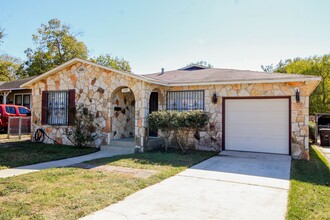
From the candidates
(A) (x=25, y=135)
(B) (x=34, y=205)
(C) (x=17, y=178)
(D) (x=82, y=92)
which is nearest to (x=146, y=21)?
(D) (x=82, y=92)

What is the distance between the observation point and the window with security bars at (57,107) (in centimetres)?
1160

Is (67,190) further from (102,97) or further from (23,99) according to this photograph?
(23,99)

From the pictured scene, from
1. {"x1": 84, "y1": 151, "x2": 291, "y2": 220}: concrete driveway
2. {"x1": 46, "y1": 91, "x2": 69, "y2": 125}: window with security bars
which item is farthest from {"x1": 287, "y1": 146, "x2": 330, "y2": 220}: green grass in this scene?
{"x1": 46, "y1": 91, "x2": 69, "y2": 125}: window with security bars

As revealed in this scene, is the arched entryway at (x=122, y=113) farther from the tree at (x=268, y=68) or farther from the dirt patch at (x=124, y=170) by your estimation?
the tree at (x=268, y=68)

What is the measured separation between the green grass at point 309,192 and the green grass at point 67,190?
9.17 ft

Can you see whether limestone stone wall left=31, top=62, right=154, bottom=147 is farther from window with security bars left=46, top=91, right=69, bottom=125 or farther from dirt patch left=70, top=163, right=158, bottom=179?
dirt patch left=70, top=163, right=158, bottom=179

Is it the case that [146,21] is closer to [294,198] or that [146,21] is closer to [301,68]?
[294,198]

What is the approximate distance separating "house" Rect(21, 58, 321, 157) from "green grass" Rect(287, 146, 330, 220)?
6.07ft

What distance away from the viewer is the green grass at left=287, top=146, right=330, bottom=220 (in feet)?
13.0

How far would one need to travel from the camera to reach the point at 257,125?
9859 mm

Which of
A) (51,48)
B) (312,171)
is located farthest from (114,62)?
(312,171)

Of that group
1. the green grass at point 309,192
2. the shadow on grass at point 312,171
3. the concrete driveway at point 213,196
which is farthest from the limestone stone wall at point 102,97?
the green grass at point 309,192

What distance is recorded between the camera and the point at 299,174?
259 inches

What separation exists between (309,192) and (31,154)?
8.63 metres
